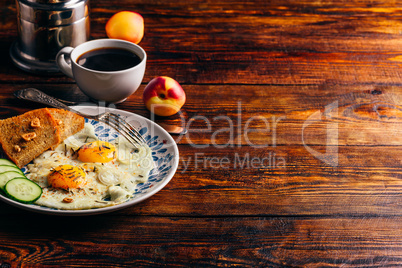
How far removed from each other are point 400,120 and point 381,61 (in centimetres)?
47

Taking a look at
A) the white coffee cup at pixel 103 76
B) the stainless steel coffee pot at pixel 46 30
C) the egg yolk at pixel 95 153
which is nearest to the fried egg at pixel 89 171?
the egg yolk at pixel 95 153

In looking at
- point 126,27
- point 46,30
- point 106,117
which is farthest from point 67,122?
point 126,27

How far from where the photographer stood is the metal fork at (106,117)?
1.37m

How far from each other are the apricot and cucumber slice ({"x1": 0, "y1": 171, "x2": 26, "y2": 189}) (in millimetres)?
968

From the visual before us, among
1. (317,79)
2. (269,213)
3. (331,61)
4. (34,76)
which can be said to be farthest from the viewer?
(331,61)

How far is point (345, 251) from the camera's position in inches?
44.0

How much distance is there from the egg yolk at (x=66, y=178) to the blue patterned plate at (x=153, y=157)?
0.10m

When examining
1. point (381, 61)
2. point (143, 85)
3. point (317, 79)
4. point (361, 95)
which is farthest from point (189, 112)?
point (381, 61)

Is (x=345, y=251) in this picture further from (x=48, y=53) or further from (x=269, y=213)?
(x=48, y=53)

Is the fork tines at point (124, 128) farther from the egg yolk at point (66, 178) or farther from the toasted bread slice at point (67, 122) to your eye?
the egg yolk at point (66, 178)

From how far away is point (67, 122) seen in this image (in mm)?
1386

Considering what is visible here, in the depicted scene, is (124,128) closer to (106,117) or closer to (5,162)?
(106,117)

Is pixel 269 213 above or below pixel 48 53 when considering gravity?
below

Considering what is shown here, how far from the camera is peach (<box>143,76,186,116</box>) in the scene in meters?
1.59
